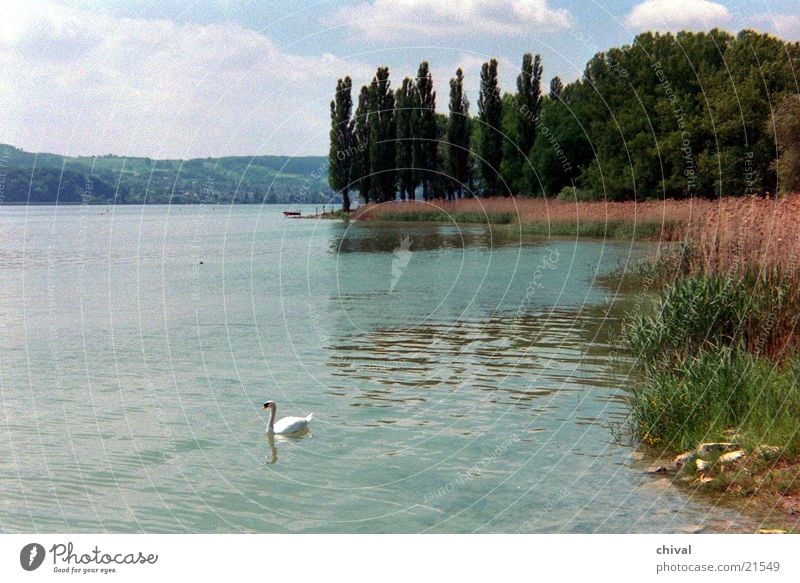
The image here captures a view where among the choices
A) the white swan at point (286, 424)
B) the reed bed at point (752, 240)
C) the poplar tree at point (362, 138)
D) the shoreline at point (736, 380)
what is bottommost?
the white swan at point (286, 424)

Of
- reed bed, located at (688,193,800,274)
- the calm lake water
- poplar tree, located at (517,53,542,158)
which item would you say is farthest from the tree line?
reed bed, located at (688,193,800,274)

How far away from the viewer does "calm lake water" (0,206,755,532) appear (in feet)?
29.7

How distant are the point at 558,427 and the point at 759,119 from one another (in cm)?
4006

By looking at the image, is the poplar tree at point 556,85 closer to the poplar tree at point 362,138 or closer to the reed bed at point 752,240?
the poplar tree at point 362,138

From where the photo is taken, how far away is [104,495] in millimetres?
9586

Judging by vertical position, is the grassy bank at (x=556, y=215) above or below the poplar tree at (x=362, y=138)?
below

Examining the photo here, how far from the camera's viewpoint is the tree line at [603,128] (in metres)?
48.8

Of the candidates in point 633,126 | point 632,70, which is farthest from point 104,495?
point 632,70

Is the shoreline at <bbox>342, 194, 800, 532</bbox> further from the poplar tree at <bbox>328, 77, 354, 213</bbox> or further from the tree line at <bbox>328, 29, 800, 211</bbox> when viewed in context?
the poplar tree at <bbox>328, 77, 354, 213</bbox>

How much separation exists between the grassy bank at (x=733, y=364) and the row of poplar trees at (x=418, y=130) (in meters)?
50.2

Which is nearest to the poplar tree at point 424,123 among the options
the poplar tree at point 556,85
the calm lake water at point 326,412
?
the poplar tree at point 556,85

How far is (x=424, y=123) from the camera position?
6956 centimetres

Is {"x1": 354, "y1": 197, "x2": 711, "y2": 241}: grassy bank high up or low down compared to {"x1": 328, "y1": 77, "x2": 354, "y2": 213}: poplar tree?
down

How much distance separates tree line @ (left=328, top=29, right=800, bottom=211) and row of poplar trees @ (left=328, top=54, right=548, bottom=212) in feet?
0.38
